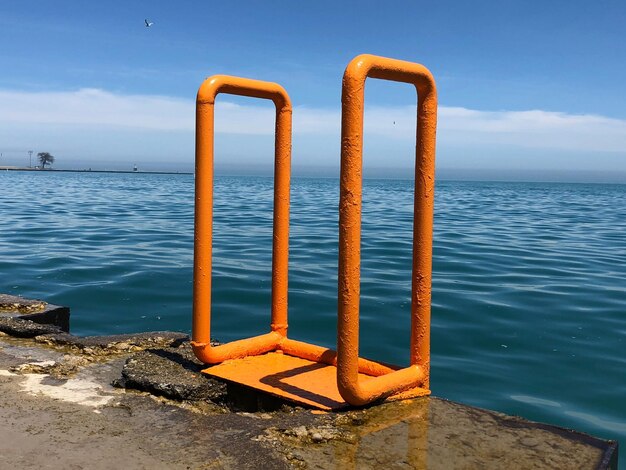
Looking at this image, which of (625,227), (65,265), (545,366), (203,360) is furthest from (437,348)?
(625,227)

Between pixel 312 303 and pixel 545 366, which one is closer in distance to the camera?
pixel 545 366

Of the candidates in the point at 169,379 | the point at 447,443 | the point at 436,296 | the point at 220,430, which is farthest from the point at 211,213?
the point at 436,296

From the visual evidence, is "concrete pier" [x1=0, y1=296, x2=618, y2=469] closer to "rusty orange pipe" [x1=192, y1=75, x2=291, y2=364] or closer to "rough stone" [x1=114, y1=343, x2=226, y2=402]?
"rough stone" [x1=114, y1=343, x2=226, y2=402]

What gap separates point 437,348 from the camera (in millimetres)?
5445

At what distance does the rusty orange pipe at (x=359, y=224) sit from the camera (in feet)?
8.78

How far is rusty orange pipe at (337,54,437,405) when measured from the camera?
2.68 metres

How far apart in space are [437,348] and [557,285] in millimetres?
3218

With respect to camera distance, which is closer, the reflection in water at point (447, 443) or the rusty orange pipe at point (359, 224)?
the reflection in water at point (447, 443)

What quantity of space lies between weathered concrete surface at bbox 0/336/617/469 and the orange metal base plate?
3.2 inches

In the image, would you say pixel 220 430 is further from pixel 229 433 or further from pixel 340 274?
pixel 340 274

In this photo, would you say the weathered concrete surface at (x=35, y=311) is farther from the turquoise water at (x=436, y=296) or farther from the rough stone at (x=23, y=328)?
the turquoise water at (x=436, y=296)

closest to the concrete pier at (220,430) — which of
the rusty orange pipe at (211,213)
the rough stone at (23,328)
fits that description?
the rusty orange pipe at (211,213)

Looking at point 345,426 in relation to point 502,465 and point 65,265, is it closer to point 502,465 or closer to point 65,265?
point 502,465

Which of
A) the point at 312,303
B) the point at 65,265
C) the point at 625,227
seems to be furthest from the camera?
the point at 625,227
